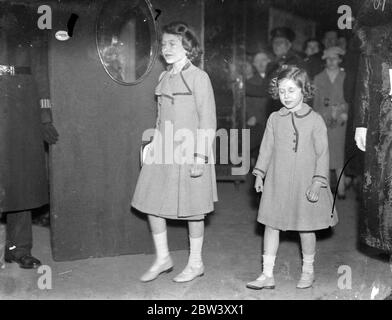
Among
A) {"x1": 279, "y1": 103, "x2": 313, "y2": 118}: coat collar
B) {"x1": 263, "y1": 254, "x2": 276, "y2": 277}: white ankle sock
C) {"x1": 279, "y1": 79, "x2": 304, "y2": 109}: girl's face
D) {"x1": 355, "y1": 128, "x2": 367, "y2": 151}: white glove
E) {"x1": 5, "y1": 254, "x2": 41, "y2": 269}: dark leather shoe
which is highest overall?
{"x1": 279, "y1": 79, "x2": 304, "y2": 109}: girl's face

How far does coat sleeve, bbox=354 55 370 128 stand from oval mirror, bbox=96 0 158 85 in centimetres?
147

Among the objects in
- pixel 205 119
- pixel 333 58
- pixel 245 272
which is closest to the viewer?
pixel 205 119

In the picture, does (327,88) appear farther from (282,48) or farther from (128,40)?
(128,40)

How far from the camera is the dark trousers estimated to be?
13.0ft

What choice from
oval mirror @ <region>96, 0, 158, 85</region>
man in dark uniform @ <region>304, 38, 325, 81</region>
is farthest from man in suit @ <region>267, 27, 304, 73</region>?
oval mirror @ <region>96, 0, 158, 85</region>

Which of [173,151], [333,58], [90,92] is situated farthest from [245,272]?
[333,58]

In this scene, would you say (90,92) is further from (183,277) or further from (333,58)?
(333,58)

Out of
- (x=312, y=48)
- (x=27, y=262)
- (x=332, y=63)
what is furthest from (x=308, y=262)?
(x=312, y=48)

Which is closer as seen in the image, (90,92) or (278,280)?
(278,280)

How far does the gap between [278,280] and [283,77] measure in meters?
1.37

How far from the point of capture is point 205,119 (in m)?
3.42

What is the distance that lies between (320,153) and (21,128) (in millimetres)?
2049

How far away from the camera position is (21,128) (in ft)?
12.6

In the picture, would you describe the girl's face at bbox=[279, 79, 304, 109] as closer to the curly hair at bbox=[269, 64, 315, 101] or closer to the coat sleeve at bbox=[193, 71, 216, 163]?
the curly hair at bbox=[269, 64, 315, 101]
